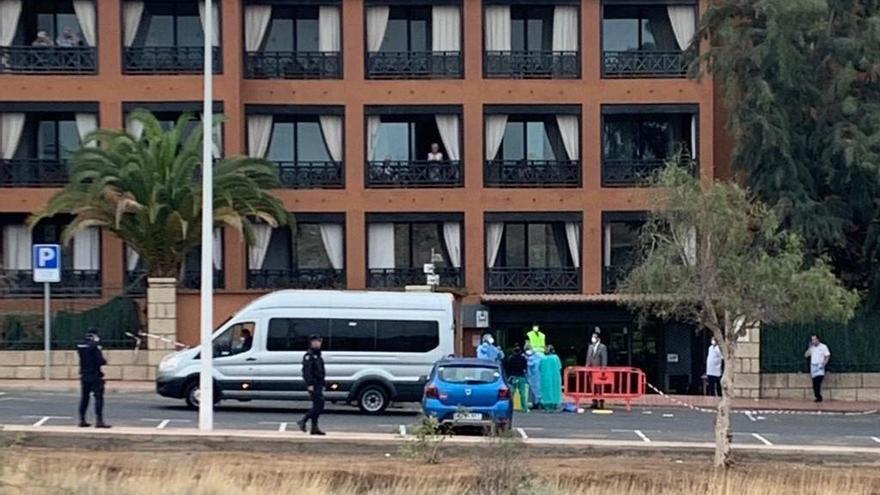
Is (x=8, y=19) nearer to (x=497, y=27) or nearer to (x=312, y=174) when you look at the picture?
(x=312, y=174)

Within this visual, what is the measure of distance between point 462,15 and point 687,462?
22816 millimetres

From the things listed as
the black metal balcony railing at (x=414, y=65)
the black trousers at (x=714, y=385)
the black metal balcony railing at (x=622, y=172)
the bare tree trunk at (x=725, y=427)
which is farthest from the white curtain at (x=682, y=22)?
the bare tree trunk at (x=725, y=427)

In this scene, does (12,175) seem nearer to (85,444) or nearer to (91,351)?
(91,351)

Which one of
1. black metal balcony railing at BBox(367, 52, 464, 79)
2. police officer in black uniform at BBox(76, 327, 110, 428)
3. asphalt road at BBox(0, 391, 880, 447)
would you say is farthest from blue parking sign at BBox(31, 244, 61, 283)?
black metal balcony railing at BBox(367, 52, 464, 79)

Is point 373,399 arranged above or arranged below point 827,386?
above

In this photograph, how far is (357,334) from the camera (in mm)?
30234

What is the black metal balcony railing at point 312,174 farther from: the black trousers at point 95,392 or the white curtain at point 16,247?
the black trousers at point 95,392

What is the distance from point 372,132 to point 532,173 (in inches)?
188

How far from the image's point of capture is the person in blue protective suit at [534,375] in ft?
102

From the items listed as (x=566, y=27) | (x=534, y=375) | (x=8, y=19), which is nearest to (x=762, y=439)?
(x=534, y=375)

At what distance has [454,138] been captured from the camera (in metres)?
43.4

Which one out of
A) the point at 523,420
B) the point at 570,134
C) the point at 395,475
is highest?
the point at 570,134

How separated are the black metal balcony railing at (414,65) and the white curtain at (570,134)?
3264mm

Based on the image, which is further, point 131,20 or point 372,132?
point 372,132
